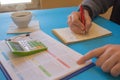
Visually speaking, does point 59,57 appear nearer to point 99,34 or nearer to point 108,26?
point 99,34

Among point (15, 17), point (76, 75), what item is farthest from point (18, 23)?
point (76, 75)

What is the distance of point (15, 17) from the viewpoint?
2.95 ft

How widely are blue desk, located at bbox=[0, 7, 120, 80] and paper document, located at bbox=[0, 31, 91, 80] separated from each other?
0.12ft

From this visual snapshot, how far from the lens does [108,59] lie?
1.87 ft

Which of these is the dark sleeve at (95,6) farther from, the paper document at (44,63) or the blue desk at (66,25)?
the paper document at (44,63)

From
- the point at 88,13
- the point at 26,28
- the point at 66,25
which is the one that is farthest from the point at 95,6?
the point at 26,28

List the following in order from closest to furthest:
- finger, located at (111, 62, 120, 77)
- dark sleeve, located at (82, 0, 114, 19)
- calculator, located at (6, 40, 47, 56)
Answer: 1. finger, located at (111, 62, 120, 77)
2. calculator, located at (6, 40, 47, 56)
3. dark sleeve, located at (82, 0, 114, 19)

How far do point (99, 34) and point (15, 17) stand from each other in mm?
399

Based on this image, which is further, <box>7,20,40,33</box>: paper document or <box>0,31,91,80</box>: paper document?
<box>7,20,40,33</box>: paper document

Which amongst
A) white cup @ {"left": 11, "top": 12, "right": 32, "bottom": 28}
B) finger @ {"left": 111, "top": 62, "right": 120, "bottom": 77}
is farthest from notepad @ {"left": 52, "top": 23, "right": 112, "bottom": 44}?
finger @ {"left": 111, "top": 62, "right": 120, "bottom": 77}

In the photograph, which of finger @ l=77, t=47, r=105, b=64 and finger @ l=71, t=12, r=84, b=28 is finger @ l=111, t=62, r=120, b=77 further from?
finger @ l=71, t=12, r=84, b=28

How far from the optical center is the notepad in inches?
30.8

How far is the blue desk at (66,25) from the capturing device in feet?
1.86

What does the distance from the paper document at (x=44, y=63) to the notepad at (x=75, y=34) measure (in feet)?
0.21
